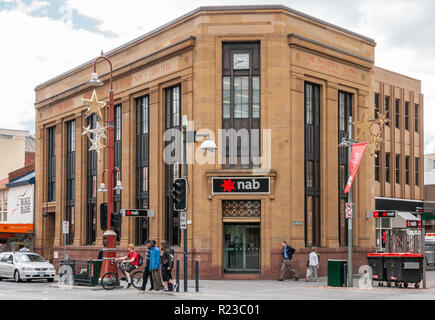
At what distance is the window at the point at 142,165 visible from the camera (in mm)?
35750

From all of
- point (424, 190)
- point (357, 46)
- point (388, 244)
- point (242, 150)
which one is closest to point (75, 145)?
point (242, 150)

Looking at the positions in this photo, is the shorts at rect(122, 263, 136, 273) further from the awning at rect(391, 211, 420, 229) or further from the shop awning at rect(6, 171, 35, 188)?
the awning at rect(391, 211, 420, 229)

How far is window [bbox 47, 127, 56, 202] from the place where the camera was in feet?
149

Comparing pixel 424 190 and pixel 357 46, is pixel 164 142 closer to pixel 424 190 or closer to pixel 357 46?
pixel 357 46

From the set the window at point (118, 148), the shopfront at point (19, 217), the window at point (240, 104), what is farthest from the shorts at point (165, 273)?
the shopfront at point (19, 217)

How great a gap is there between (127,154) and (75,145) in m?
7.06

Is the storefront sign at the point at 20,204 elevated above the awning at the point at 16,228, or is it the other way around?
the storefront sign at the point at 20,204

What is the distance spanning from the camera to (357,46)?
117 feet

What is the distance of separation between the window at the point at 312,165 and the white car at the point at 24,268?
1258 centimetres

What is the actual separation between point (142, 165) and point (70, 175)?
29.4 ft

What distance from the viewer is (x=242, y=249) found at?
31.0m

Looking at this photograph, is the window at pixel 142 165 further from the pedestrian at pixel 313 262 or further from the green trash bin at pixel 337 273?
the green trash bin at pixel 337 273

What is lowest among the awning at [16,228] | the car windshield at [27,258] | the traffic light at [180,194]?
the car windshield at [27,258]

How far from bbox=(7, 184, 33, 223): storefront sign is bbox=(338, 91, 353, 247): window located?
2390cm
